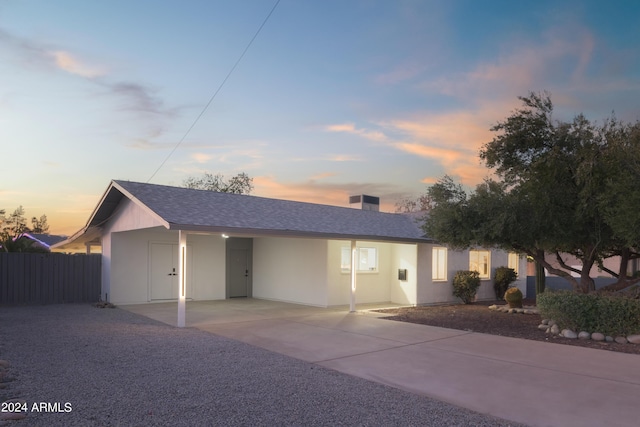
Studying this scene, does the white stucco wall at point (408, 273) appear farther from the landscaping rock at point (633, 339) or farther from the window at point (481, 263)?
the landscaping rock at point (633, 339)

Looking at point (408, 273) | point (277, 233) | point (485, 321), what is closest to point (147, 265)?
point (277, 233)

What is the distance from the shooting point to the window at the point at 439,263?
1819 cm

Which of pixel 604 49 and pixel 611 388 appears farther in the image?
pixel 604 49

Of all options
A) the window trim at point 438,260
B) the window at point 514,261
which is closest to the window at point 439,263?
the window trim at point 438,260

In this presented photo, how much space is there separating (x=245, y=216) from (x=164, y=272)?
5.42 m

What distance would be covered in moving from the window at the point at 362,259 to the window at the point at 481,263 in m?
4.53

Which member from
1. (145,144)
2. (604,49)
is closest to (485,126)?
(604,49)

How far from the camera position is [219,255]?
60.8 feet

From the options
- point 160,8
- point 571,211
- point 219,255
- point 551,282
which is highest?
point 160,8

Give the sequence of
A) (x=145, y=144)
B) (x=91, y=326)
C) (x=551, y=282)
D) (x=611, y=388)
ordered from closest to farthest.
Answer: (x=611, y=388) → (x=91, y=326) → (x=145, y=144) → (x=551, y=282)

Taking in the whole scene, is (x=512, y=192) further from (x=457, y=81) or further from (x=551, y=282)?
(x=551, y=282)

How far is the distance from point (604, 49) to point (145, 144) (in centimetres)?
1420

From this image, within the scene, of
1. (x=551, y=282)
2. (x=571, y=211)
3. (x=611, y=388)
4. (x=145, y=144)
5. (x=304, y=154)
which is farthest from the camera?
(x=551, y=282)

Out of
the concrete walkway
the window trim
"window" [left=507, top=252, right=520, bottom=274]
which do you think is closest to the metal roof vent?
the window trim
